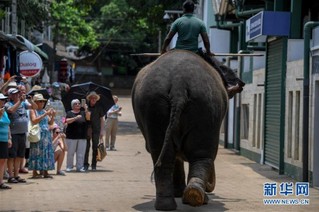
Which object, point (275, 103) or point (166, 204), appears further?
point (275, 103)

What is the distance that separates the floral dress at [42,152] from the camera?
17.9 metres

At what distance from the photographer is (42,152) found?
1806cm

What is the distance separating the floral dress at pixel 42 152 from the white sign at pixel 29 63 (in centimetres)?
685

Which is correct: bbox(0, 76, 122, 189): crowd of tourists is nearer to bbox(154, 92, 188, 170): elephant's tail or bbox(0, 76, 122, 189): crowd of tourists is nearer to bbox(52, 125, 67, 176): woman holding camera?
bbox(52, 125, 67, 176): woman holding camera

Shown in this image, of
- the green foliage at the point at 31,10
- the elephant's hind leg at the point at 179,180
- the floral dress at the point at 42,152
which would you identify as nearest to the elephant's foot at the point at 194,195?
the elephant's hind leg at the point at 179,180

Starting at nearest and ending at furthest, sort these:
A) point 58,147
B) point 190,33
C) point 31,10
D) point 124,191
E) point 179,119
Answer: point 179,119
point 190,33
point 124,191
point 58,147
point 31,10

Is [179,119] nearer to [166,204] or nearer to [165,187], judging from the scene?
[165,187]

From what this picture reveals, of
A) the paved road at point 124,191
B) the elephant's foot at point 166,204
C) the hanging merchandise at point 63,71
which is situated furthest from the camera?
the hanging merchandise at point 63,71

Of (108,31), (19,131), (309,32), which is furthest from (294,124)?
(108,31)

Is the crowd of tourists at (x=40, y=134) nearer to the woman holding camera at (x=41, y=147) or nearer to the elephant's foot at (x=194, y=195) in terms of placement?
the woman holding camera at (x=41, y=147)

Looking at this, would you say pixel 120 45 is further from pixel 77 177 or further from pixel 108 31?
pixel 77 177

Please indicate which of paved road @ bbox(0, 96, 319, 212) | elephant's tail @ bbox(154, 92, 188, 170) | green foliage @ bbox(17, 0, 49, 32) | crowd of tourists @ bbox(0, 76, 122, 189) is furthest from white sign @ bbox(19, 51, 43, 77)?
elephant's tail @ bbox(154, 92, 188, 170)

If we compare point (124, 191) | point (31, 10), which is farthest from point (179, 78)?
point (31, 10)

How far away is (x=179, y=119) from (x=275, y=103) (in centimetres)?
950
